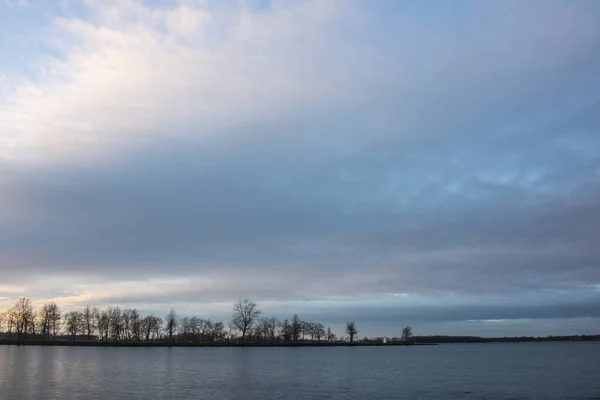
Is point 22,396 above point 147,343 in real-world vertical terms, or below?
above

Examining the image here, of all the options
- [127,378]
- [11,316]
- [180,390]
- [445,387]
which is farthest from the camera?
[11,316]

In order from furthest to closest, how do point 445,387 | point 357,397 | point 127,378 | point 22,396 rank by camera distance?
point 127,378 → point 445,387 → point 357,397 → point 22,396

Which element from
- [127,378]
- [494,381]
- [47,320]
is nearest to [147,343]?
[47,320]

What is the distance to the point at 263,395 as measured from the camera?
4556 cm

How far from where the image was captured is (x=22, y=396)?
4178 cm

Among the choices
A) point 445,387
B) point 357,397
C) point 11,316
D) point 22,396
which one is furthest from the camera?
point 11,316

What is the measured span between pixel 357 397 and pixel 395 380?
19.5m

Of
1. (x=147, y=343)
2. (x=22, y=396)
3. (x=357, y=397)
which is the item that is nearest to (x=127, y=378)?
(x=22, y=396)

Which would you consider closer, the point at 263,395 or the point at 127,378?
the point at 263,395

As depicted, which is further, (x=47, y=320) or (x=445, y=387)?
(x=47, y=320)

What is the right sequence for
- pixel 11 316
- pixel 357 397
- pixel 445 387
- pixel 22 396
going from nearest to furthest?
pixel 22 396, pixel 357 397, pixel 445 387, pixel 11 316

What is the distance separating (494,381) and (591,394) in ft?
47.6

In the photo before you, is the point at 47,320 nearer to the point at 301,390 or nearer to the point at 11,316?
the point at 11,316

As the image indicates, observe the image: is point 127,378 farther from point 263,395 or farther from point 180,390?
point 263,395
